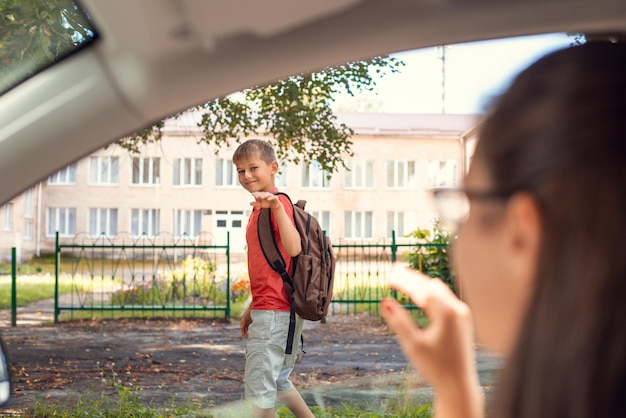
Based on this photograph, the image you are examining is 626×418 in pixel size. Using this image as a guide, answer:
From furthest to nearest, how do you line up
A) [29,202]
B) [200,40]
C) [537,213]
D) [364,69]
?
[29,202] → [364,69] → [200,40] → [537,213]

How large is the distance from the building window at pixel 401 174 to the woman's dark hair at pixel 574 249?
130ft

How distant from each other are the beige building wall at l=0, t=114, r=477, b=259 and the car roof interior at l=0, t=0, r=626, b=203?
124 ft

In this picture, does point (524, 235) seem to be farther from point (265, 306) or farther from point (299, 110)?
point (299, 110)

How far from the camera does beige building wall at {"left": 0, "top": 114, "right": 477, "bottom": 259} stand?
4003cm

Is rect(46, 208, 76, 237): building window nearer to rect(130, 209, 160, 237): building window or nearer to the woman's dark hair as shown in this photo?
rect(130, 209, 160, 237): building window

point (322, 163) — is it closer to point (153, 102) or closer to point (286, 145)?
point (286, 145)

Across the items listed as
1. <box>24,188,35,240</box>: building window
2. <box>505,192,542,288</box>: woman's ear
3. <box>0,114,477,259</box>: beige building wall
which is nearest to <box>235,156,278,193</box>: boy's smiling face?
<box>505,192,542,288</box>: woman's ear

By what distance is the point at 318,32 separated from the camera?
1570 mm

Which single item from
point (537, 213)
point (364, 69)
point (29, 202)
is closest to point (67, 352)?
point (364, 69)

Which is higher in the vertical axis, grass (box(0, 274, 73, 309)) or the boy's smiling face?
the boy's smiling face

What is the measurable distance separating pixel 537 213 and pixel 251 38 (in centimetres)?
78

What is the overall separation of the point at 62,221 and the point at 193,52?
41.5m

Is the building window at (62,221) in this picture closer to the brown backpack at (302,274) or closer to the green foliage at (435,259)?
the green foliage at (435,259)

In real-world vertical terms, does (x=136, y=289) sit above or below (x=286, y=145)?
below
